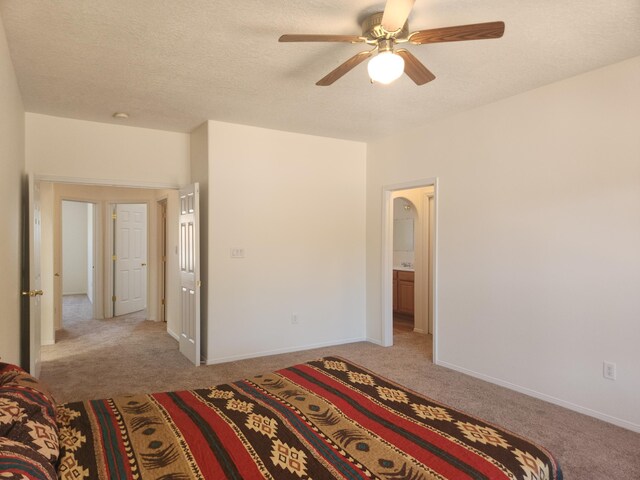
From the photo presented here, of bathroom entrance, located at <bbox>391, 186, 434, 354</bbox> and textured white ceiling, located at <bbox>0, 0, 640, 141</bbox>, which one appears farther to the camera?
bathroom entrance, located at <bbox>391, 186, 434, 354</bbox>

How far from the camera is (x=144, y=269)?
766cm

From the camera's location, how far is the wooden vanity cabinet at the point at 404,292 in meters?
6.43

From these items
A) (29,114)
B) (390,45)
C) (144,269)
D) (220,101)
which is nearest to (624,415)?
(390,45)

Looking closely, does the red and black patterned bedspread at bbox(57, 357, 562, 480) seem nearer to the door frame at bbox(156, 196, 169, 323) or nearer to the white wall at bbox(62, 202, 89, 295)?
the door frame at bbox(156, 196, 169, 323)

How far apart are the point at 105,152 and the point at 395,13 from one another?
3.57 m

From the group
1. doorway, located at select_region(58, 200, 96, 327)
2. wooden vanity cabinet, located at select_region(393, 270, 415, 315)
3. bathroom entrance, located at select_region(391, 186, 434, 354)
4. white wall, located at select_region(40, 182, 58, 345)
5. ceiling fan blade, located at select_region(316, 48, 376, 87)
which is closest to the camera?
ceiling fan blade, located at select_region(316, 48, 376, 87)

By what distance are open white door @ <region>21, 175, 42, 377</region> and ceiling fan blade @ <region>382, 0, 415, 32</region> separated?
3255 mm

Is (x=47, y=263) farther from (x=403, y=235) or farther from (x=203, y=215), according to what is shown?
(x=403, y=235)

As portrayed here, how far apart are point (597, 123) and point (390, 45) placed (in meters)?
1.85

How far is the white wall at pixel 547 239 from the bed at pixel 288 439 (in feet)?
6.29

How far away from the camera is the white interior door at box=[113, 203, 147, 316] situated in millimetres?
7004

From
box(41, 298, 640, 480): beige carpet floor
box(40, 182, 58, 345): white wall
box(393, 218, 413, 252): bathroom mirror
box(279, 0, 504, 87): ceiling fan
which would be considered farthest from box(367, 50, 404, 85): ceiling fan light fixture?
box(393, 218, 413, 252): bathroom mirror

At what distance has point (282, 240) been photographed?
15.7 feet

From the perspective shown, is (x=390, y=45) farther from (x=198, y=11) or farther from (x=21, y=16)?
(x=21, y=16)
